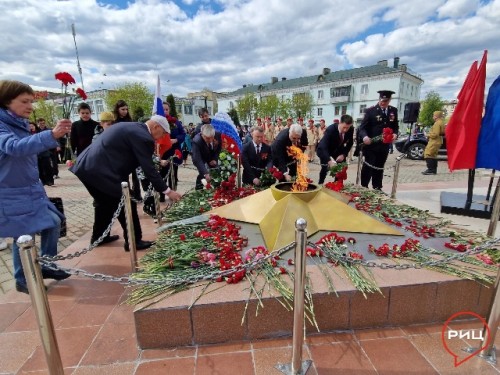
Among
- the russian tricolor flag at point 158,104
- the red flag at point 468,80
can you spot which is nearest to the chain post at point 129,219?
the russian tricolor flag at point 158,104

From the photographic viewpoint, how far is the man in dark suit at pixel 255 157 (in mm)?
5746

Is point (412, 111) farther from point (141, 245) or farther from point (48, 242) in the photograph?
point (48, 242)

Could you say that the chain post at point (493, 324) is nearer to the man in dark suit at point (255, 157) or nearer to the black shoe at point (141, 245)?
the black shoe at point (141, 245)

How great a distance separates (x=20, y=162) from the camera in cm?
249

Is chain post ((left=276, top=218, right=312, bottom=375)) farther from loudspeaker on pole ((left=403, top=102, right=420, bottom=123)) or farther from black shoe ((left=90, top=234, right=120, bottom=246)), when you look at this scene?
loudspeaker on pole ((left=403, top=102, right=420, bottom=123))

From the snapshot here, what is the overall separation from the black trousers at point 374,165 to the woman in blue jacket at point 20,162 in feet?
17.6

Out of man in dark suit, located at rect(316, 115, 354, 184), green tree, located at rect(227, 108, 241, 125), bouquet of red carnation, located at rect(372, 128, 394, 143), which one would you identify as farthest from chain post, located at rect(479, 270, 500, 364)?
green tree, located at rect(227, 108, 241, 125)

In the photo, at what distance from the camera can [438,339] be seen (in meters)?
2.22

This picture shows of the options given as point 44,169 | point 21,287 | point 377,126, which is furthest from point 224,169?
point 44,169

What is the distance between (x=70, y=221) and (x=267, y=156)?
396 centimetres

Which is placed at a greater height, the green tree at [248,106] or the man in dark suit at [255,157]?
the green tree at [248,106]

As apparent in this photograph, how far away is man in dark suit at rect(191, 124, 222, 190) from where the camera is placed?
5285 mm

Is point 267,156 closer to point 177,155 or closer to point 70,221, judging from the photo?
point 177,155

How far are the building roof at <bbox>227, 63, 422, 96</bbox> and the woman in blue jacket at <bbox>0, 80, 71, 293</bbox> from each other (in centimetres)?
5312
